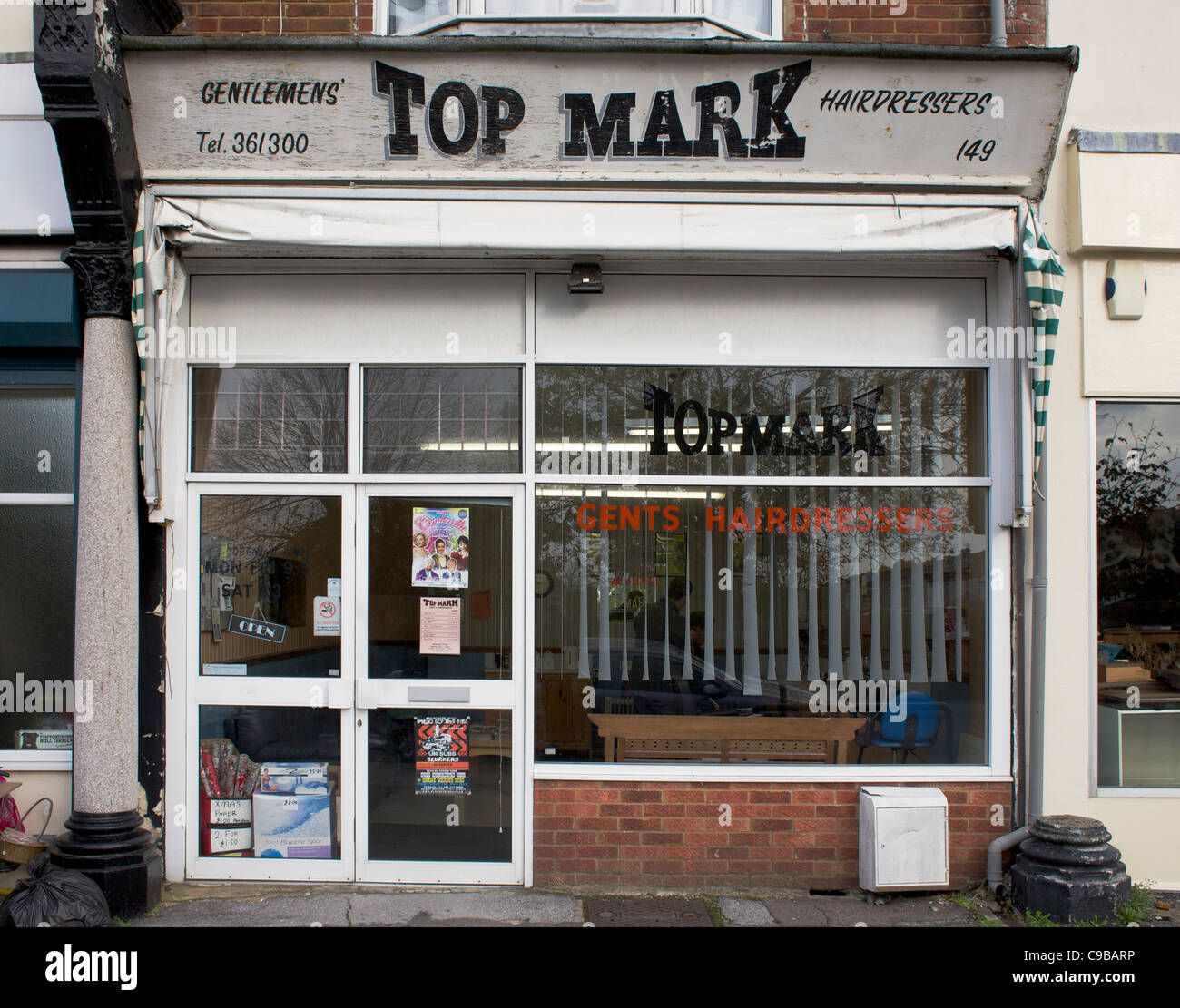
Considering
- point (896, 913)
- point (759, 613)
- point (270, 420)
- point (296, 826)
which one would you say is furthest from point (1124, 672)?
point (270, 420)

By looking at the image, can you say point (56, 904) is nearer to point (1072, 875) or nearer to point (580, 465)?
point (580, 465)

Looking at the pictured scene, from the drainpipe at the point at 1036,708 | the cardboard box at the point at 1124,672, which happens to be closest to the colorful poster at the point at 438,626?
the drainpipe at the point at 1036,708

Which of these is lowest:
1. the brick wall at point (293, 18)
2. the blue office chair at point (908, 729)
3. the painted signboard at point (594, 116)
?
the blue office chair at point (908, 729)

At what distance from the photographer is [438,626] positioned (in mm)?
5816

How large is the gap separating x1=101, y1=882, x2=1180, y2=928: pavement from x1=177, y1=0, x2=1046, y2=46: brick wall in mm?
5014

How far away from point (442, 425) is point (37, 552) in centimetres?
260

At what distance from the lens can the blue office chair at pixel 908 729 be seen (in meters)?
5.83

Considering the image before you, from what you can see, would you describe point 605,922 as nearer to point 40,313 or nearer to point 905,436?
point 905,436

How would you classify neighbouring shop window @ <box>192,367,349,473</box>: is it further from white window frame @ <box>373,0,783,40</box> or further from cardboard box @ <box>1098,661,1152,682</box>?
cardboard box @ <box>1098,661,1152,682</box>

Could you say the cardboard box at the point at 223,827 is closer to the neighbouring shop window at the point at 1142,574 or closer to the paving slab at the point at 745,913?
the paving slab at the point at 745,913

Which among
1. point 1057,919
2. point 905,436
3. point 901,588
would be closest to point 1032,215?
point 905,436

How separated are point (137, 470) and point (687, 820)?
378 centimetres

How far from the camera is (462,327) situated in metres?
5.90

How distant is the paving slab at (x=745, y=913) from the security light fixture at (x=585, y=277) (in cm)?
362
